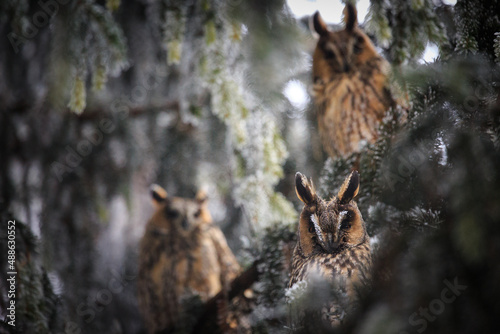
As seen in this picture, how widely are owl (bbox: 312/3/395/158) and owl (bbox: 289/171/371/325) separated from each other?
634 mm

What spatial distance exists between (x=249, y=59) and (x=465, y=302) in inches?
29.5

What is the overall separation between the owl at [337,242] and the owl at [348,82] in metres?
0.63

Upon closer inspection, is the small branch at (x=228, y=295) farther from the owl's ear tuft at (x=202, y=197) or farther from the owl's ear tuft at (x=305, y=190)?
the owl's ear tuft at (x=202, y=197)

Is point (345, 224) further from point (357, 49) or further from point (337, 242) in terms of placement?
point (357, 49)

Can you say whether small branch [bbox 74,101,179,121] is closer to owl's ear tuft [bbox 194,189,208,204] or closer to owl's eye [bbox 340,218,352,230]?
owl's ear tuft [bbox 194,189,208,204]

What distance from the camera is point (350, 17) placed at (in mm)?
1332

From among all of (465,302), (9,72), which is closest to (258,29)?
(465,302)

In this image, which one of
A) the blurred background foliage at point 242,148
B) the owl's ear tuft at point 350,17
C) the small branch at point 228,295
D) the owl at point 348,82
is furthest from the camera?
the owl at point 348,82

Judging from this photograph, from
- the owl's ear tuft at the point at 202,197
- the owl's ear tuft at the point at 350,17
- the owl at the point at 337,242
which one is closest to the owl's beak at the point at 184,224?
the owl's ear tuft at the point at 202,197

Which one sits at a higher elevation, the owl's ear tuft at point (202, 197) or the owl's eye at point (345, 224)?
the owl's ear tuft at point (202, 197)

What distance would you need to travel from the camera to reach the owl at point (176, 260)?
208cm

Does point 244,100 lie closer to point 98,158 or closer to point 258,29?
point 258,29

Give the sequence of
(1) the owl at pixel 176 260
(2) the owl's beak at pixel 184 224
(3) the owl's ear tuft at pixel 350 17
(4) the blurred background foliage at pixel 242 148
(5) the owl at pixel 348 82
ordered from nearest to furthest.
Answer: (4) the blurred background foliage at pixel 242 148 → (3) the owl's ear tuft at pixel 350 17 → (5) the owl at pixel 348 82 → (1) the owl at pixel 176 260 → (2) the owl's beak at pixel 184 224

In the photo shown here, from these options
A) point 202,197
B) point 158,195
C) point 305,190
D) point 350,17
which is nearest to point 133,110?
point 158,195
